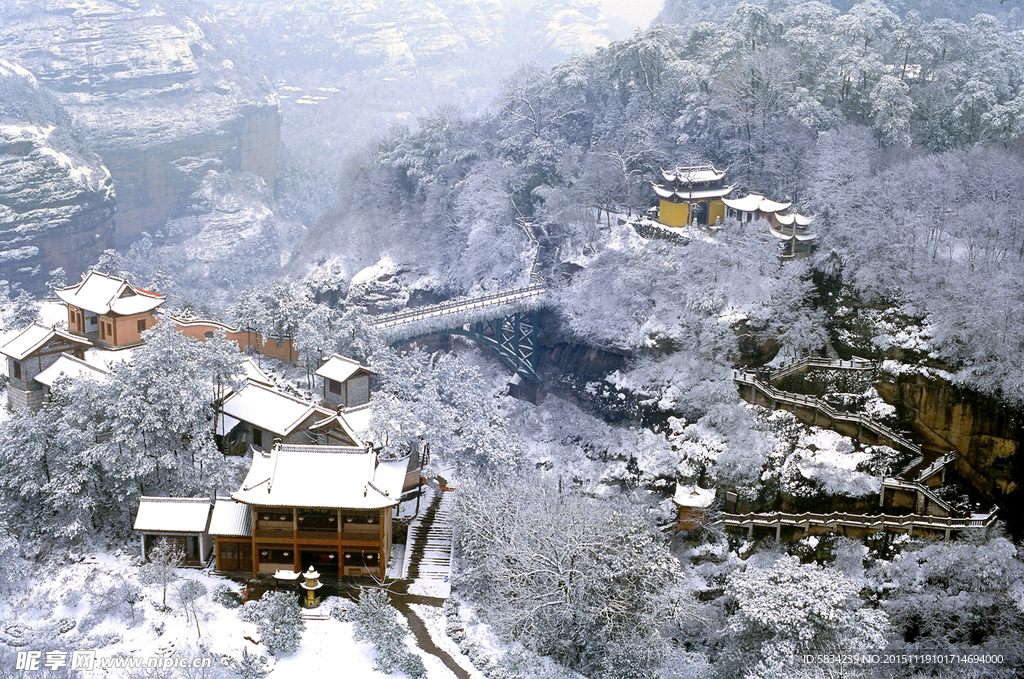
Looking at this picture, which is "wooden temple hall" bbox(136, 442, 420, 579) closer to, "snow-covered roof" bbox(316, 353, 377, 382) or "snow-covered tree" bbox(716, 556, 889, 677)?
"snow-covered roof" bbox(316, 353, 377, 382)

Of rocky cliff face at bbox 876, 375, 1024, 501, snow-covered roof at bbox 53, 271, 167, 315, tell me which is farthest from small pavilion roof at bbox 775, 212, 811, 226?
snow-covered roof at bbox 53, 271, 167, 315

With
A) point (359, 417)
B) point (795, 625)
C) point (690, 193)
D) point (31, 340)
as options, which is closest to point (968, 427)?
point (795, 625)

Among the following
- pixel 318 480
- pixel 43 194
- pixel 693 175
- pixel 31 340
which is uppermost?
pixel 693 175

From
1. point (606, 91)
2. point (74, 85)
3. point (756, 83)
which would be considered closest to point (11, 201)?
point (74, 85)

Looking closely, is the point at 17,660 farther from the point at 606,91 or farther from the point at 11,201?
the point at 11,201

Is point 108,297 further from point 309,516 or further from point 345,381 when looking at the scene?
point 309,516

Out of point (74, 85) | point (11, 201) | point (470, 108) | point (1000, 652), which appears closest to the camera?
point (1000, 652)

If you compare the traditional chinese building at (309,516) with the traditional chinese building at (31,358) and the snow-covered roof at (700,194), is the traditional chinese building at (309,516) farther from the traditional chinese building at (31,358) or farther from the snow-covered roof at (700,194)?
the snow-covered roof at (700,194)
